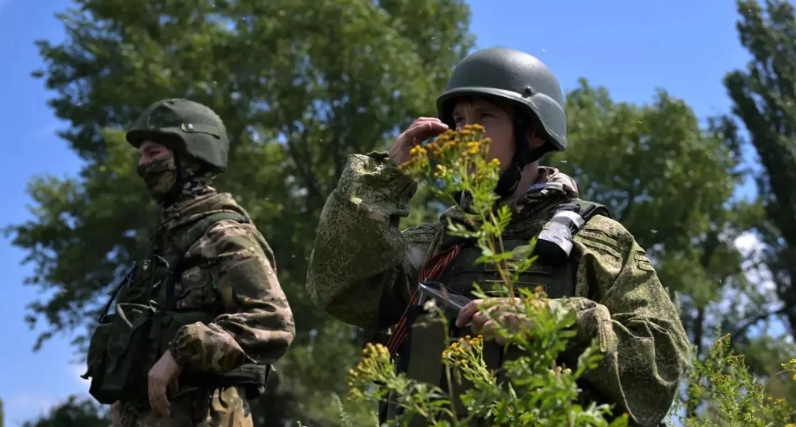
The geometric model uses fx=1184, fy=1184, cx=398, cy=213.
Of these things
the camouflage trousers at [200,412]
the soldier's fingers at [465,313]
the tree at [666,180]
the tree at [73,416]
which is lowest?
the tree at [73,416]

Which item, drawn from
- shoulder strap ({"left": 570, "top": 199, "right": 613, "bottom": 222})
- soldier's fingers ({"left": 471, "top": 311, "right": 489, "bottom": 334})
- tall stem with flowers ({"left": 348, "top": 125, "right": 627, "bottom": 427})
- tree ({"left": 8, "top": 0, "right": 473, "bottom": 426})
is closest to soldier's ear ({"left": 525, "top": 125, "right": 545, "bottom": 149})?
shoulder strap ({"left": 570, "top": 199, "right": 613, "bottom": 222})

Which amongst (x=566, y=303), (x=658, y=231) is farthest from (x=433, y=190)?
(x=658, y=231)

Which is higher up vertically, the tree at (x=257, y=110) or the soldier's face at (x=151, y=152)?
the soldier's face at (x=151, y=152)

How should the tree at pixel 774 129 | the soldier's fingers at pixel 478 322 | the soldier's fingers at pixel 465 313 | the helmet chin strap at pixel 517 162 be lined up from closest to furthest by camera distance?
the soldier's fingers at pixel 478 322
the soldier's fingers at pixel 465 313
the helmet chin strap at pixel 517 162
the tree at pixel 774 129

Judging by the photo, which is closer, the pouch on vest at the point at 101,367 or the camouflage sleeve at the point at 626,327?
the camouflage sleeve at the point at 626,327

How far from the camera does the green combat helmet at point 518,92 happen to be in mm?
3918

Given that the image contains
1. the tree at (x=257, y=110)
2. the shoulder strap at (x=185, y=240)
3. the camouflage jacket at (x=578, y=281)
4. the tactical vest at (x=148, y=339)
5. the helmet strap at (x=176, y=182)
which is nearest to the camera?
the camouflage jacket at (x=578, y=281)

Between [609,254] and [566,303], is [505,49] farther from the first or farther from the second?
[566,303]

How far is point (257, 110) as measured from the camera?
2780cm

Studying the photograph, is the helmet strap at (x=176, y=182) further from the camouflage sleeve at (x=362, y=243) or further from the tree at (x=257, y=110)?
the tree at (x=257, y=110)

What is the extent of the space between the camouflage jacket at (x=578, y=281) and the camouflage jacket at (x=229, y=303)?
52.5 inches

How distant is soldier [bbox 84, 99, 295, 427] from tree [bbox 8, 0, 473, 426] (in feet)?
63.1

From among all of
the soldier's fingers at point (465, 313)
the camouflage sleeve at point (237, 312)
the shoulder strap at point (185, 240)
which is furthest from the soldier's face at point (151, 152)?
the soldier's fingers at point (465, 313)

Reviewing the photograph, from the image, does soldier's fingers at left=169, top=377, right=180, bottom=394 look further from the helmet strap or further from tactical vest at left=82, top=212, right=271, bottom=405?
the helmet strap
